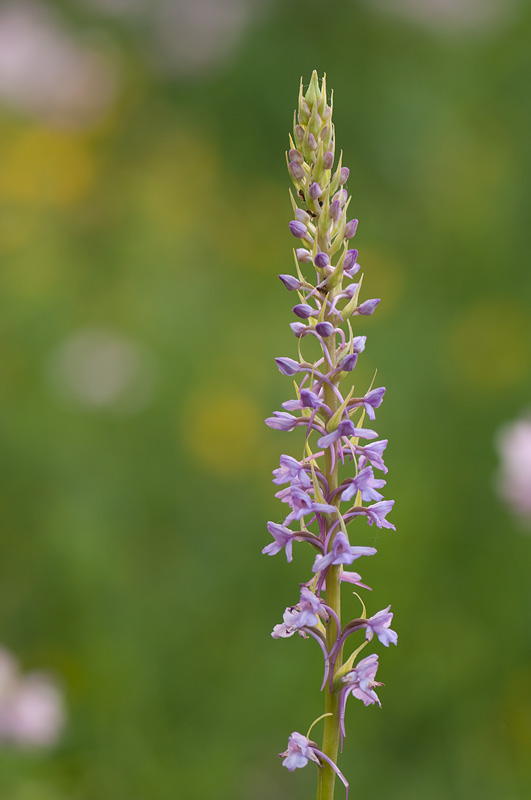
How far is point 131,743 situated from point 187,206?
203 inches

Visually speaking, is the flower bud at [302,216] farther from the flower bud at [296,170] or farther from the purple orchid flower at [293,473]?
the purple orchid flower at [293,473]

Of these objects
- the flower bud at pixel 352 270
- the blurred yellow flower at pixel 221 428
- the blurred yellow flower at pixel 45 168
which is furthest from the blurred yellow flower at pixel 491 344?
the flower bud at pixel 352 270

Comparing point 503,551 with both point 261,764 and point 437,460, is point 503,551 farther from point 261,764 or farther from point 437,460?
point 261,764

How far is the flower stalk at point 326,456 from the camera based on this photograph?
1410 millimetres

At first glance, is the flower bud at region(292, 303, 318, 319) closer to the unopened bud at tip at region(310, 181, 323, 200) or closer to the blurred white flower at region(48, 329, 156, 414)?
the unopened bud at tip at region(310, 181, 323, 200)

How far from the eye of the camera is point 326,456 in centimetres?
147

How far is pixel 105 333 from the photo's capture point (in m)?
6.52

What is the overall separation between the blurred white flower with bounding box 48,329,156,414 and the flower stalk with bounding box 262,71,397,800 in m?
4.50

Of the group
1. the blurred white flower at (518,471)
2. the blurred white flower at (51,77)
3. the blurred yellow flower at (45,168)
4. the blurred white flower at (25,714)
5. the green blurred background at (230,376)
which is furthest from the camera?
the blurred white flower at (51,77)

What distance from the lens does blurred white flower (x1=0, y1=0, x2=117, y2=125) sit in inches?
328

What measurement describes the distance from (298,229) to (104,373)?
469 cm

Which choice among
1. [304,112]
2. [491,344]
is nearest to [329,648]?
[304,112]

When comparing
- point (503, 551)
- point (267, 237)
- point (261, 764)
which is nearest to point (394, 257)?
point (267, 237)

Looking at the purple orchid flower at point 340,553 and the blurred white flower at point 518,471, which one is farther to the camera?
the blurred white flower at point 518,471
